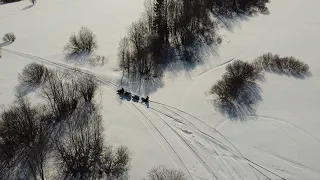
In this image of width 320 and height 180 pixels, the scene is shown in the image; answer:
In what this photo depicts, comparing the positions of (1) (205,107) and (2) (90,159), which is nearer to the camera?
(2) (90,159)

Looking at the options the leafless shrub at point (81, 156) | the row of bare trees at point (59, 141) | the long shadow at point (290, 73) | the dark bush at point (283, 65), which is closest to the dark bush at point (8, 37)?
the row of bare trees at point (59, 141)

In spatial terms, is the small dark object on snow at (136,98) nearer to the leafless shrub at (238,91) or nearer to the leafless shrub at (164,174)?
the leafless shrub at (238,91)

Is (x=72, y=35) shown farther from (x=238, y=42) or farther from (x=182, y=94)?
(x=238, y=42)

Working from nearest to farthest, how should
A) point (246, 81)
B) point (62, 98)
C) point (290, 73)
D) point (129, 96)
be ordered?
point (62, 98) → point (129, 96) → point (246, 81) → point (290, 73)

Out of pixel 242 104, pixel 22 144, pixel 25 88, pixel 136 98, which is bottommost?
pixel 22 144

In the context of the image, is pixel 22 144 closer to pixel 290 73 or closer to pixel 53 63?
pixel 53 63

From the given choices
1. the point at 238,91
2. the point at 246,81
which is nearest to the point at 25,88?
the point at 238,91

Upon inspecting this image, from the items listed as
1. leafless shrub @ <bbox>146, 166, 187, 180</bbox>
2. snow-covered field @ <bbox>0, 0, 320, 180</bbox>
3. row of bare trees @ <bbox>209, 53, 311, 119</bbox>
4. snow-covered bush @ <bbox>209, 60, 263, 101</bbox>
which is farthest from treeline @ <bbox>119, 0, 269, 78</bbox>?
leafless shrub @ <bbox>146, 166, 187, 180</bbox>

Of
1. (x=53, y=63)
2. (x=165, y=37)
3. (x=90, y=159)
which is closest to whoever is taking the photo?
(x=90, y=159)
